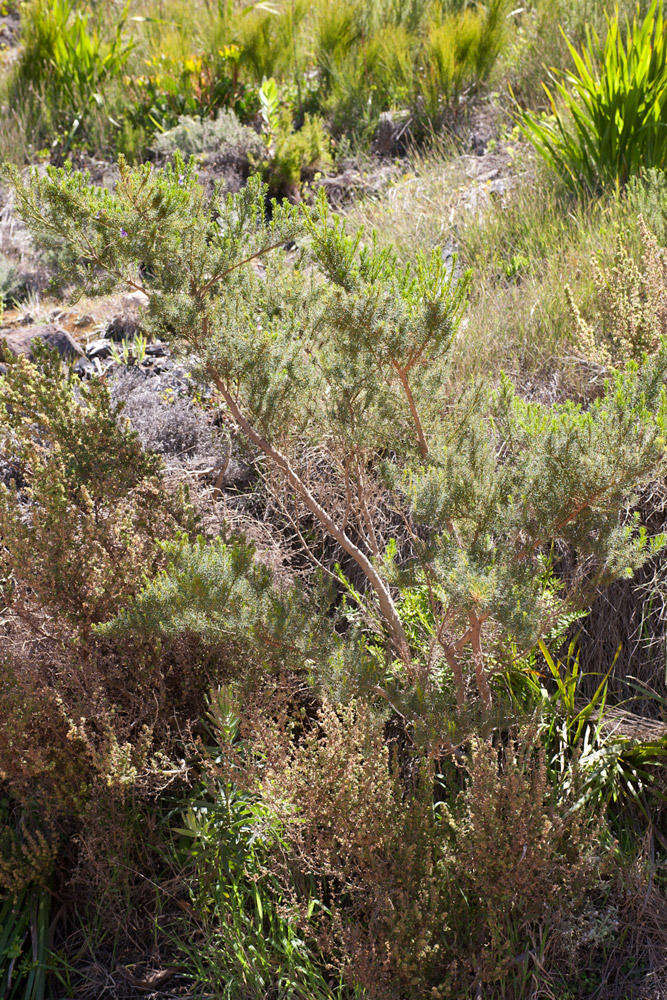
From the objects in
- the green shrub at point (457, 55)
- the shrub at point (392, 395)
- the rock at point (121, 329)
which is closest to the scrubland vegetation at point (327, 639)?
the shrub at point (392, 395)

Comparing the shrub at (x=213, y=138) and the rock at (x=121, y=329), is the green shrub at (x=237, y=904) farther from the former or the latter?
the shrub at (x=213, y=138)

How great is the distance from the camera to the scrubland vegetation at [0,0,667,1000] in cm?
195

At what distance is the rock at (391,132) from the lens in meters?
6.55

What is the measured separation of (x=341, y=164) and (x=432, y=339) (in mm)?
4917

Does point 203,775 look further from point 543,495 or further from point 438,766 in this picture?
point 543,495

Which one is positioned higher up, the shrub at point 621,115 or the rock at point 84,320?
the shrub at point 621,115

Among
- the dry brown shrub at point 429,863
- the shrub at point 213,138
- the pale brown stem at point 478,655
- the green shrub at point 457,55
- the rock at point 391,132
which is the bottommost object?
the dry brown shrub at point 429,863

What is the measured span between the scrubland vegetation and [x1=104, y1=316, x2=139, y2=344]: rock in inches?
44.7

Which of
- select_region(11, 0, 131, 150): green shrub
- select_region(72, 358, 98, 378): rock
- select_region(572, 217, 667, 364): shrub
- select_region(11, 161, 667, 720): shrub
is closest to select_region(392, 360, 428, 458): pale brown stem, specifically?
select_region(11, 161, 667, 720): shrub

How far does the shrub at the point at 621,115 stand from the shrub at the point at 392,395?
9.17 ft

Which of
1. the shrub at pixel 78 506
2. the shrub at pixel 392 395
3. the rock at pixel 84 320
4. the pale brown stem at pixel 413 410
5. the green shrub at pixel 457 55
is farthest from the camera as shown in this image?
the green shrub at pixel 457 55

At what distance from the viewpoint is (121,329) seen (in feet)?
14.2

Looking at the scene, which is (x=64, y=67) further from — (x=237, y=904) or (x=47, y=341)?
(x=237, y=904)

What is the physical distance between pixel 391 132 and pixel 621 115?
2679mm
